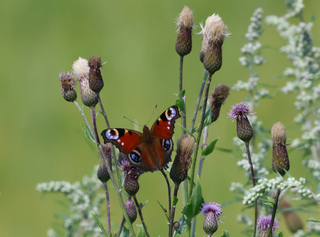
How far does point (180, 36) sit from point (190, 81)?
4.66 feet

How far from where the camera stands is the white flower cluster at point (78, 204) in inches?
34.9

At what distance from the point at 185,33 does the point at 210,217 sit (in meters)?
0.32

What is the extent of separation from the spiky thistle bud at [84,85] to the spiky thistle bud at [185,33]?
168 millimetres

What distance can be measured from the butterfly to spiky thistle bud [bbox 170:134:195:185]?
53mm

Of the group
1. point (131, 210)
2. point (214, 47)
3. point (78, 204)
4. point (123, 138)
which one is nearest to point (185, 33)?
point (214, 47)

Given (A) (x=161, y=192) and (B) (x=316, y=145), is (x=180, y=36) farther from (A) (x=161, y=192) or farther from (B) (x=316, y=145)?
(A) (x=161, y=192)

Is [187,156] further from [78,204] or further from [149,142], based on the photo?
[78,204]

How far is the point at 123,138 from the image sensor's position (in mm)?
643

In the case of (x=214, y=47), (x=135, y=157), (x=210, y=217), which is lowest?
(x=210, y=217)

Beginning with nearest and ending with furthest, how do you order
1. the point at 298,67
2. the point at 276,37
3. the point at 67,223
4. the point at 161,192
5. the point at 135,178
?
the point at 135,178, the point at 67,223, the point at 298,67, the point at 161,192, the point at 276,37

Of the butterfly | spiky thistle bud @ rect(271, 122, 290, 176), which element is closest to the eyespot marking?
the butterfly

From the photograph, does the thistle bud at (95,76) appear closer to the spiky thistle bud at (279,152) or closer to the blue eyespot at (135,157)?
the blue eyespot at (135,157)

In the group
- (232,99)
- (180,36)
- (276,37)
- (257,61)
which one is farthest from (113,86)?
(180,36)

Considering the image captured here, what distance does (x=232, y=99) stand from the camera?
1935 mm
